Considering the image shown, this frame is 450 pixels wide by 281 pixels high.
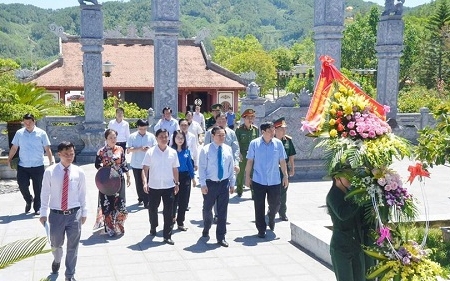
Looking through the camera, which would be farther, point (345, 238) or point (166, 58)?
point (166, 58)

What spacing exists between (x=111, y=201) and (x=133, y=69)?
21670mm

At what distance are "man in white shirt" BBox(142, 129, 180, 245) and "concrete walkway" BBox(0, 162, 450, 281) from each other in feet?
1.26

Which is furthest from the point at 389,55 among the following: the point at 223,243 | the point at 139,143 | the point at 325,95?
the point at 325,95

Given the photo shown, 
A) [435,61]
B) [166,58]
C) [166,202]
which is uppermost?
[435,61]

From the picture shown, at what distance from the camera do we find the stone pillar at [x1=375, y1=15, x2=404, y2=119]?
15359mm

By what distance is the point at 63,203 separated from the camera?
5.33 metres

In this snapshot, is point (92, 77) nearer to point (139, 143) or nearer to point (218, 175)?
point (139, 143)

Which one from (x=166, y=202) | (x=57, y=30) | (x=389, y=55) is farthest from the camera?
(x=57, y=30)

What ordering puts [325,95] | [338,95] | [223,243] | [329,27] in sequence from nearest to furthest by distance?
[338,95] < [325,95] < [223,243] < [329,27]

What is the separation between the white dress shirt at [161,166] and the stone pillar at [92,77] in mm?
6812

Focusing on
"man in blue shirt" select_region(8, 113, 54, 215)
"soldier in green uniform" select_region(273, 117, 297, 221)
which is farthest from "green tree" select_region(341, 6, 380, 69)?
"man in blue shirt" select_region(8, 113, 54, 215)

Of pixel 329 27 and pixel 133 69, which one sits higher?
pixel 329 27

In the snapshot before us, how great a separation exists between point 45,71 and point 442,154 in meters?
25.1

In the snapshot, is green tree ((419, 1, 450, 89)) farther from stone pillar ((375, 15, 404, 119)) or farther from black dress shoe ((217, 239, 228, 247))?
black dress shoe ((217, 239, 228, 247))
